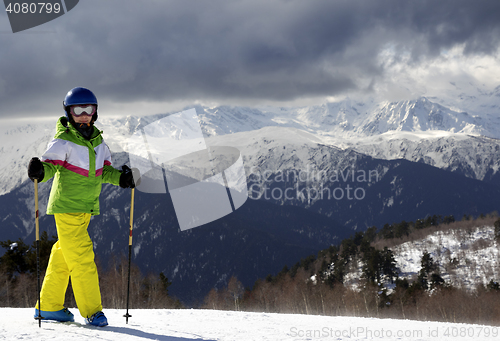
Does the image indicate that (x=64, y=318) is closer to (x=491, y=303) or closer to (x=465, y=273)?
(x=491, y=303)

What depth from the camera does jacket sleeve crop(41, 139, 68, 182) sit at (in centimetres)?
502

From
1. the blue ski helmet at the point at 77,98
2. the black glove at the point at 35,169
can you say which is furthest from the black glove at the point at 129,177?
the black glove at the point at 35,169

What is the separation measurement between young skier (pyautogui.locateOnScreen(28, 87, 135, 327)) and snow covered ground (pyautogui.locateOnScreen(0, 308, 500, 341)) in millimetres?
273

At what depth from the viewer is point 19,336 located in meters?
4.41

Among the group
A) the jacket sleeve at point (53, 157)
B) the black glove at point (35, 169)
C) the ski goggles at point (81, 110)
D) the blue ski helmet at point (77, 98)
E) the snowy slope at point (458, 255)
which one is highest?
the blue ski helmet at point (77, 98)

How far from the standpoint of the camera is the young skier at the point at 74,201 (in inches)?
205

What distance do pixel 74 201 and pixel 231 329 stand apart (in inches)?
99.6

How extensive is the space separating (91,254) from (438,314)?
231 feet

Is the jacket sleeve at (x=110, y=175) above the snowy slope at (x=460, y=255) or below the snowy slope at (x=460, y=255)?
above

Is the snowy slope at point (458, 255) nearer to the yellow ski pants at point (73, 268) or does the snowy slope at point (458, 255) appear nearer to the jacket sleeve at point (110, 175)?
the jacket sleeve at point (110, 175)

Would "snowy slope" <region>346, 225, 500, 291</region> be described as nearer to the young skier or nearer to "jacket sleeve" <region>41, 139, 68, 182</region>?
the young skier

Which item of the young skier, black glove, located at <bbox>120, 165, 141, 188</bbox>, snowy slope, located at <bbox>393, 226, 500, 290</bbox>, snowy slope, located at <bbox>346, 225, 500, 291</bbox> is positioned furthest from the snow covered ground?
snowy slope, located at <bbox>393, 226, 500, 290</bbox>

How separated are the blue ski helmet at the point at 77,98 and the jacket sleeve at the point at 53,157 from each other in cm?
49

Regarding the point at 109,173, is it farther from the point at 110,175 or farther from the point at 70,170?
the point at 70,170
